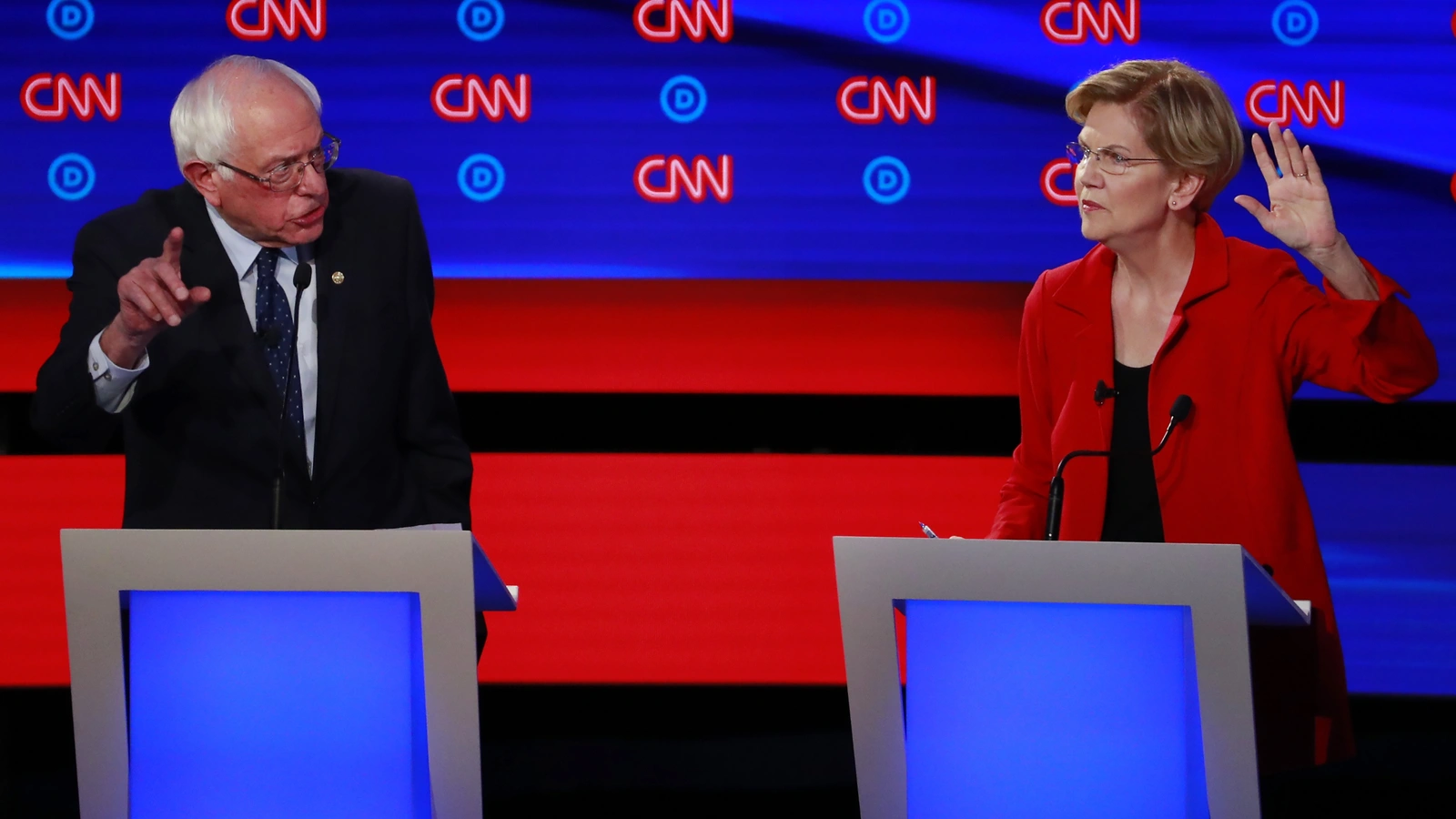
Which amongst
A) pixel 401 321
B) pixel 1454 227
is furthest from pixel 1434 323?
pixel 401 321

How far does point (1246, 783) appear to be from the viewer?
1401mm

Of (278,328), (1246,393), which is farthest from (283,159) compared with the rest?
(1246,393)

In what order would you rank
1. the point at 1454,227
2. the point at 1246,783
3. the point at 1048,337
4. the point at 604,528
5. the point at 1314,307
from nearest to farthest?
the point at 1246,783 → the point at 1314,307 → the point at 1048,337 → the point at 1454,227 → the point at 604,528

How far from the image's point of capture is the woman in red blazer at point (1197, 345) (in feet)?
6.88

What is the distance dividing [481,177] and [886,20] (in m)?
1.06

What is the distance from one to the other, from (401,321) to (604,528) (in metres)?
1.36

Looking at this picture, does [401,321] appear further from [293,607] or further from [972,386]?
[972,386]

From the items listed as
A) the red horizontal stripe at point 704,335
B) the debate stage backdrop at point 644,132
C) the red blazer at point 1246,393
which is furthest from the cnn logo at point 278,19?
the red blazer at point 1246,393

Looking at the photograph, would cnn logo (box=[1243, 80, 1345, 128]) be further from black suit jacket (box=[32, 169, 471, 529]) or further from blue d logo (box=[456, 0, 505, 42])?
black suit jacket (box=[32, 169, 471, 529])

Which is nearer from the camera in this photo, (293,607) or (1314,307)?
(293,607)

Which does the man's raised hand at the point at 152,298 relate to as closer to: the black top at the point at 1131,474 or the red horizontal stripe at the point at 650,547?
the black top at the point at 1131,474

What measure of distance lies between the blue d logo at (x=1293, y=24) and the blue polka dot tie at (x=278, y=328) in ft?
7.96

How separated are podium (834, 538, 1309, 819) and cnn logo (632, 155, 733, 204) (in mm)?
2011

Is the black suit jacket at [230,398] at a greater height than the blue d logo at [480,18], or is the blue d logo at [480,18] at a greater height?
the blue d logo at [480,18]
